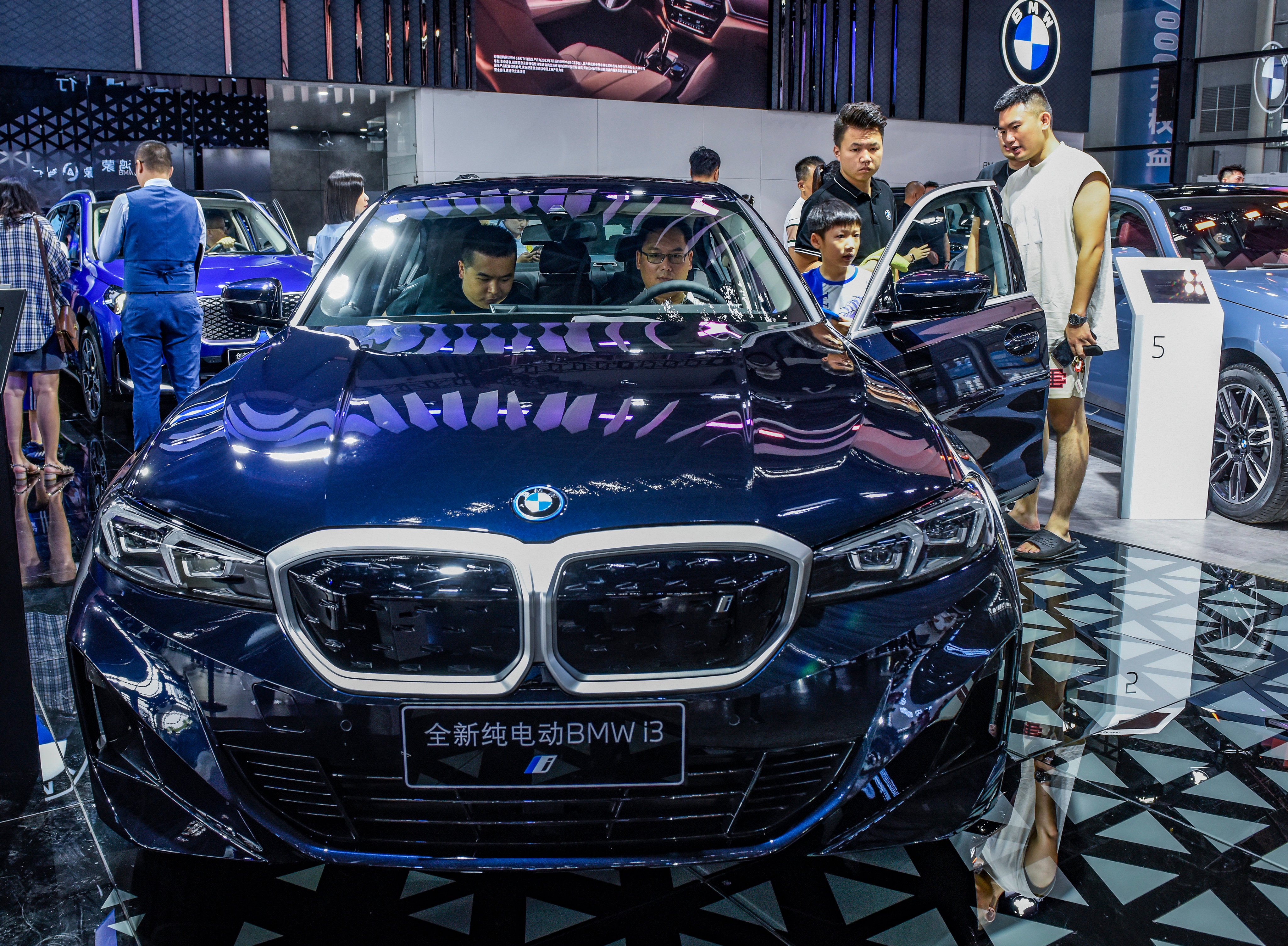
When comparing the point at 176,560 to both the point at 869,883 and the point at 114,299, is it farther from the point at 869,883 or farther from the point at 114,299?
the point at 114,299

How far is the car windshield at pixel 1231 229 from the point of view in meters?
5.39

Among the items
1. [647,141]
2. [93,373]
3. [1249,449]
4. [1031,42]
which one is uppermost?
[1031,42]

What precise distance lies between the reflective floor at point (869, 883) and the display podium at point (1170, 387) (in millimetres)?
2231

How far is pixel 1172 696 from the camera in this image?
292 cm

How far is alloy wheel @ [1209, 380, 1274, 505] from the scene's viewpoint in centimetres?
468

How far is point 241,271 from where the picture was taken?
22.4 ft

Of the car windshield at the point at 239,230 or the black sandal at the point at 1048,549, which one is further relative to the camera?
the car windshield at the point at 239,230

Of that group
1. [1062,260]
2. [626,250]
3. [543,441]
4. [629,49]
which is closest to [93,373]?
[626,250]

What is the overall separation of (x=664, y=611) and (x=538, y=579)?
0.18 meters

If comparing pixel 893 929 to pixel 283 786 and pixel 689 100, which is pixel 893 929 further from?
pixel 689 100

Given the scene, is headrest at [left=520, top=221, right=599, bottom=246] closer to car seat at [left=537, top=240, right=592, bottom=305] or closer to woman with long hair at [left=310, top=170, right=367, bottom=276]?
car seat at [left=537, top=240, right=592, bottom=305]

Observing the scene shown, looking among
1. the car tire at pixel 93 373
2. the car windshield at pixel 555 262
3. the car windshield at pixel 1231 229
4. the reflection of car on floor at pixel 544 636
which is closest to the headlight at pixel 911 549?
the reflection of car on floor at pixel 544 636

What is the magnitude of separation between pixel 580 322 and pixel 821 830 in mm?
1323

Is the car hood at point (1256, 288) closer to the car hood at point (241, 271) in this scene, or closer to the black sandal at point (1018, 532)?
the black sandal at point (1018, 532)
